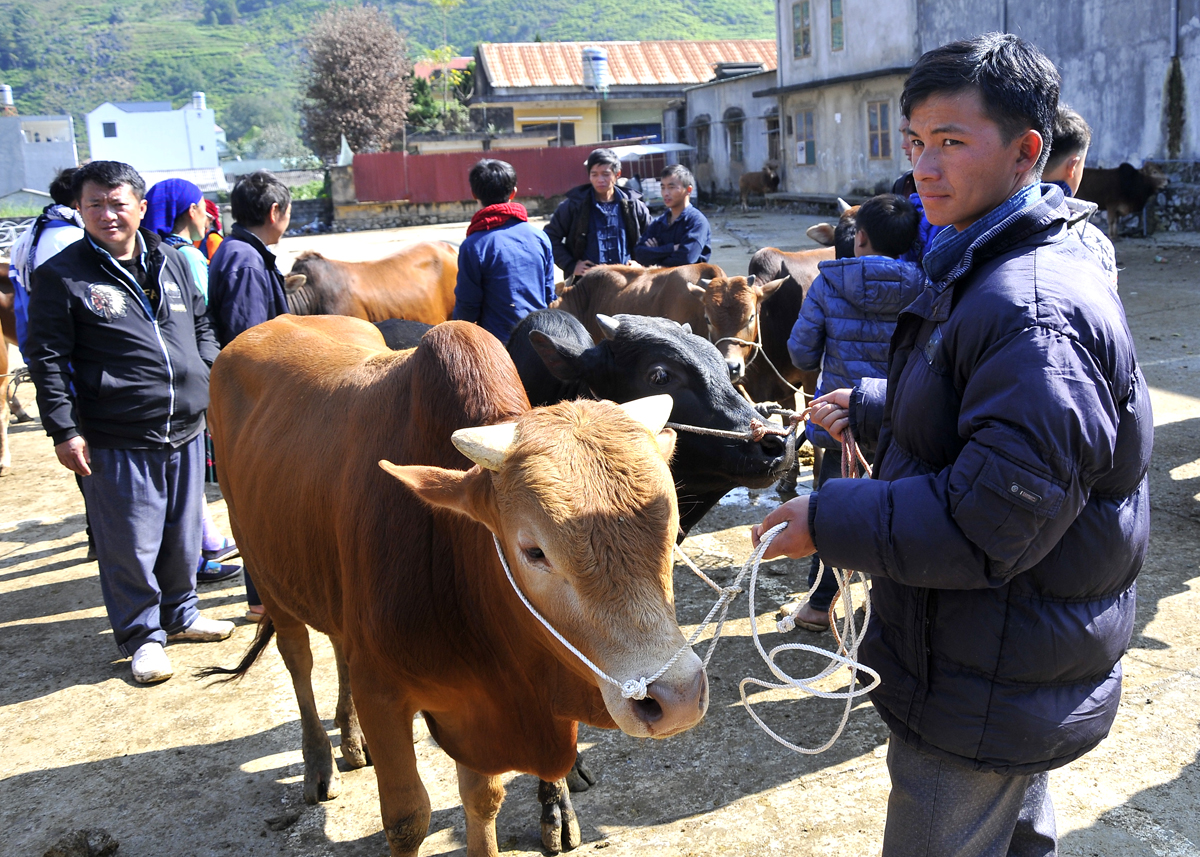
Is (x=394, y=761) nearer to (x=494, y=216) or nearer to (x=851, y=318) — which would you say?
(x=851, y=318)

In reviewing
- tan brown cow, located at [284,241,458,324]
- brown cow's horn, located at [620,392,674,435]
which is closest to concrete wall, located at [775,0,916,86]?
tan brown cow, located at [284,241,458,324]

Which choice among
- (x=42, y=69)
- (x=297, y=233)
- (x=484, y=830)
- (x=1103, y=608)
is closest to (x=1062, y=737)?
(x=1103, y=608)

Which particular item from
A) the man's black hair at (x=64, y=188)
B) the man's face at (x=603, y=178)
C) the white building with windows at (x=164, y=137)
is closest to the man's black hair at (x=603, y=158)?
the man's face at (x=603, y=178)

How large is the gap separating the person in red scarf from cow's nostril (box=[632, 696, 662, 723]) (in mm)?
3730

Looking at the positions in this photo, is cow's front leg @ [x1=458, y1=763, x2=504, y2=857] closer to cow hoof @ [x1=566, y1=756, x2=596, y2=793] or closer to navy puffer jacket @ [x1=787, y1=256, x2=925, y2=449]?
cow hoof @ [x1=566, y1=756, x2=596, y2=793]

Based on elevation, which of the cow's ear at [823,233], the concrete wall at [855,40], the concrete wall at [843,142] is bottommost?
the cow's ear at [823,233]

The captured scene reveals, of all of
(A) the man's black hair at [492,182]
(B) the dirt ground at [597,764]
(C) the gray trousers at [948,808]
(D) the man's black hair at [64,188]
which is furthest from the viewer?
(D) the man's black hair at [64,188]

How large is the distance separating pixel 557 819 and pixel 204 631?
2.58 meters

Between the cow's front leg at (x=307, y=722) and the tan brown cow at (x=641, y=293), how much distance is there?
3.21 m

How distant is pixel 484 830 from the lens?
298 cm

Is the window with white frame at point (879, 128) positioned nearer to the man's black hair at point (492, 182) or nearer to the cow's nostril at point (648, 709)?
the man's black hair at point (492, 182)

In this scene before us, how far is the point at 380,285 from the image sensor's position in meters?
9.04

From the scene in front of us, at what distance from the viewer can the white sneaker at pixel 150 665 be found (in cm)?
431

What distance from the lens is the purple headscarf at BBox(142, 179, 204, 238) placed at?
569cm
